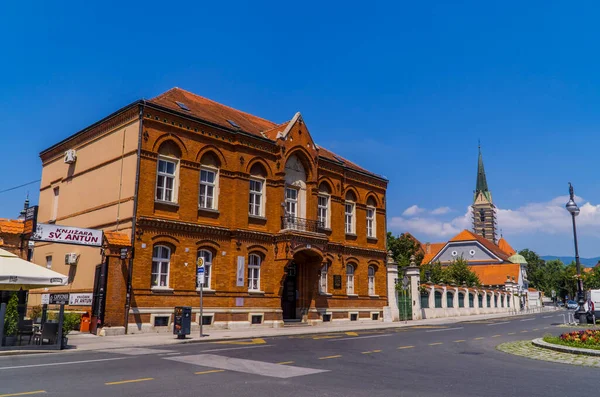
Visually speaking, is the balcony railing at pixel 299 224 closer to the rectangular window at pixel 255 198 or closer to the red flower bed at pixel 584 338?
the rectangular window at pixel 255 198

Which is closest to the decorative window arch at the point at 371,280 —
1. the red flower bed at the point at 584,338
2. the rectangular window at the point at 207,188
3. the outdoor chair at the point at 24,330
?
the rectangular window at the point at 207,188

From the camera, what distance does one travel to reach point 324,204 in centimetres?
3186

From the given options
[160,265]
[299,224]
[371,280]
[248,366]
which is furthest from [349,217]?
[248,366]

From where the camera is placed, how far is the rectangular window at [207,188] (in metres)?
25.2

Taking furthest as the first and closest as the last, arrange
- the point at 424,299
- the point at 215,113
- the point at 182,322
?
1. the point at 424,299
2. the point at 215,113
3. the point at 182,322

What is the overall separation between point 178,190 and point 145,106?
4083mm

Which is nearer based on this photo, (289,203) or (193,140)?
(193,140)

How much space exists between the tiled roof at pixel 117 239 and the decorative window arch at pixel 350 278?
15301mm

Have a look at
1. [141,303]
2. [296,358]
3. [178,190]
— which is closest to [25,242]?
[141,303]

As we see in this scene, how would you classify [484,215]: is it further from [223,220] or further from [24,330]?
[24,330]

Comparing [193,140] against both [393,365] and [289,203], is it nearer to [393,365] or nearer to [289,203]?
[289,203]

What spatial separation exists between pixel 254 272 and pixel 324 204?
7240mm

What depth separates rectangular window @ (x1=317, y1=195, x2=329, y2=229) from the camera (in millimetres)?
31344

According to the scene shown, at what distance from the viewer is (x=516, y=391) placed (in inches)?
344
